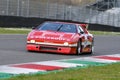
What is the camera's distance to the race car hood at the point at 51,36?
1953 centimetres

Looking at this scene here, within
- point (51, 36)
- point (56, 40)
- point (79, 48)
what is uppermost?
point (51, 36)

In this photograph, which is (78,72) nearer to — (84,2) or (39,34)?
(39,34)

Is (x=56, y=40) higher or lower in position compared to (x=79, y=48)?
higher

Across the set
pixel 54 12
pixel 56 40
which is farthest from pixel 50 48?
pixel 54 12

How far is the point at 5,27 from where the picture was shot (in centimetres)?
4338

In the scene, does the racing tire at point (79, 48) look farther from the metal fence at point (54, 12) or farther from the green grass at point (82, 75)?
the metal fence at point (54, 12)

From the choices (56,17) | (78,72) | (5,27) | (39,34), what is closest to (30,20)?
(5,27)

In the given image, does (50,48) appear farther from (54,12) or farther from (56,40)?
(54,12)

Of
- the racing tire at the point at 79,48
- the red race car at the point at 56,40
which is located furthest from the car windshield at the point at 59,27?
the racing tire at the point at 79,48

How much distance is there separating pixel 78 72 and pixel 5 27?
31.1 m

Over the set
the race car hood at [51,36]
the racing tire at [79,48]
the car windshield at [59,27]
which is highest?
the car windshield at [59,27]

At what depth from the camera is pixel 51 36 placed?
1961 centimetres

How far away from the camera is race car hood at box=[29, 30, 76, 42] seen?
19531mm

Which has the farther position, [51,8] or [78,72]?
[51,8]
